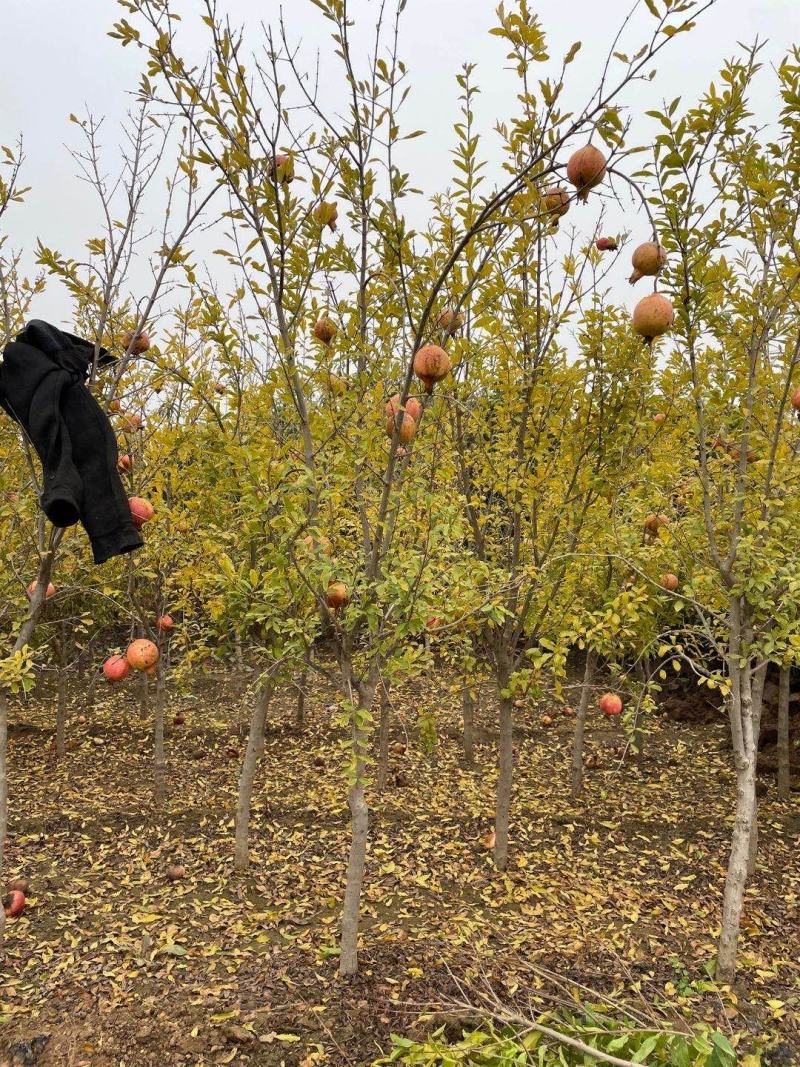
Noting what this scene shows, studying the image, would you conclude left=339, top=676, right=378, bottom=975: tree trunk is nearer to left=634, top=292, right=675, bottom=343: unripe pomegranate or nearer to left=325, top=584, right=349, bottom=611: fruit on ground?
left=325, top=584, right=349, bottom=611: fruit on ground

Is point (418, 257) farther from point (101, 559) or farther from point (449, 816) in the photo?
point (449, 816)

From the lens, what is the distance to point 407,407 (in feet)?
9.68

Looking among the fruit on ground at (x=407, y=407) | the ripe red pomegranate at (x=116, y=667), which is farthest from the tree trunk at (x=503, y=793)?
the ripe red pomegranate at (x=116, y=667)

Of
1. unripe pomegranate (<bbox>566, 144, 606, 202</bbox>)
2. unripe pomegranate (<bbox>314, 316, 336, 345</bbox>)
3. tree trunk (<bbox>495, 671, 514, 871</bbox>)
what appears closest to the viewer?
unripe pomegranate (<bbox>566, 144, 606, 202</bbox>)

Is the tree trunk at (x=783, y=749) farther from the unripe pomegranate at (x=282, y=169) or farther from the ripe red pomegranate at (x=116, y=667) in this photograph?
the unripe pomegranate at (x=282, y=169)

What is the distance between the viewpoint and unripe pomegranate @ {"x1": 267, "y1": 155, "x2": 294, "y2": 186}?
265 cm

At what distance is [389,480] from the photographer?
9.29 feet

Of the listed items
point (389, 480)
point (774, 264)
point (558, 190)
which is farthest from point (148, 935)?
point (774, 264)

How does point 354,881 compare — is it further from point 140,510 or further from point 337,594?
point 140,510

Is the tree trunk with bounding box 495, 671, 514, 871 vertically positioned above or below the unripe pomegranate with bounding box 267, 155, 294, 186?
below

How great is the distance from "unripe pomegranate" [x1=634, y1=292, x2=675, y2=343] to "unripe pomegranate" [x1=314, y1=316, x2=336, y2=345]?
1523mm

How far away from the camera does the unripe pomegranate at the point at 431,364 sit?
2395 millimetres

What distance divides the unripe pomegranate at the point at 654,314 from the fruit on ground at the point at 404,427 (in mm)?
968

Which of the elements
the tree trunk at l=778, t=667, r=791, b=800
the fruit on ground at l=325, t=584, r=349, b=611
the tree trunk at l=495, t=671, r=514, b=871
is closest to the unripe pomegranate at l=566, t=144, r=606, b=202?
the fruit on ground at l=325, t=584, r=349, b=611
